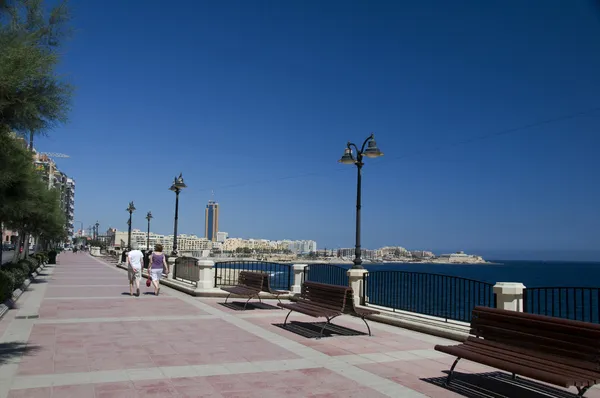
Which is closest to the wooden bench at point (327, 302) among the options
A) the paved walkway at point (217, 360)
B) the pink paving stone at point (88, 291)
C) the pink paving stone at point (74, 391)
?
the paved walkway at point (217, 360)

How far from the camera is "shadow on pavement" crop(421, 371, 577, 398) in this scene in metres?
6.21

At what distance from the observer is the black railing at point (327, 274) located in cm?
1463

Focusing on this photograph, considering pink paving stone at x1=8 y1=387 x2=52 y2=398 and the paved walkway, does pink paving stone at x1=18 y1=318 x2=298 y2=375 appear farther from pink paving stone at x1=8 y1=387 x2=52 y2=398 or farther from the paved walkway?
pink paving stone at x1=8 y1=387 x2=52 y2=398

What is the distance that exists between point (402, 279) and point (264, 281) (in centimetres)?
343

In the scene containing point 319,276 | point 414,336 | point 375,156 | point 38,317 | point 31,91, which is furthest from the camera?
point 319,276

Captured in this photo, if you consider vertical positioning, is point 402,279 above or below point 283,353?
above

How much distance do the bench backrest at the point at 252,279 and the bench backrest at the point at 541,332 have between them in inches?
290

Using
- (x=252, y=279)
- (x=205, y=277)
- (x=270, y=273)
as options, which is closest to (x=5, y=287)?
(x=205, y=277)

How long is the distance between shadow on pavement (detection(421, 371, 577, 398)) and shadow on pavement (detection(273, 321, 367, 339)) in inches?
128

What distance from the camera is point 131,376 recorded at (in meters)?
6.66

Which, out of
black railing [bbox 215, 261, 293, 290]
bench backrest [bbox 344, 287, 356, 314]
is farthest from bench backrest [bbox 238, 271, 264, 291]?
bench backrest [bbox 344, 287, 356, 314]

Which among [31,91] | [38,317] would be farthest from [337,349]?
[38,317]

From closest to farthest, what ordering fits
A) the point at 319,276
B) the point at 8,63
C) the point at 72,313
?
the point at 8,63, the point at 72,313, the point at 319,276

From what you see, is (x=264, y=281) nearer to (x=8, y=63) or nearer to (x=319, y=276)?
(x=319, y=276)
